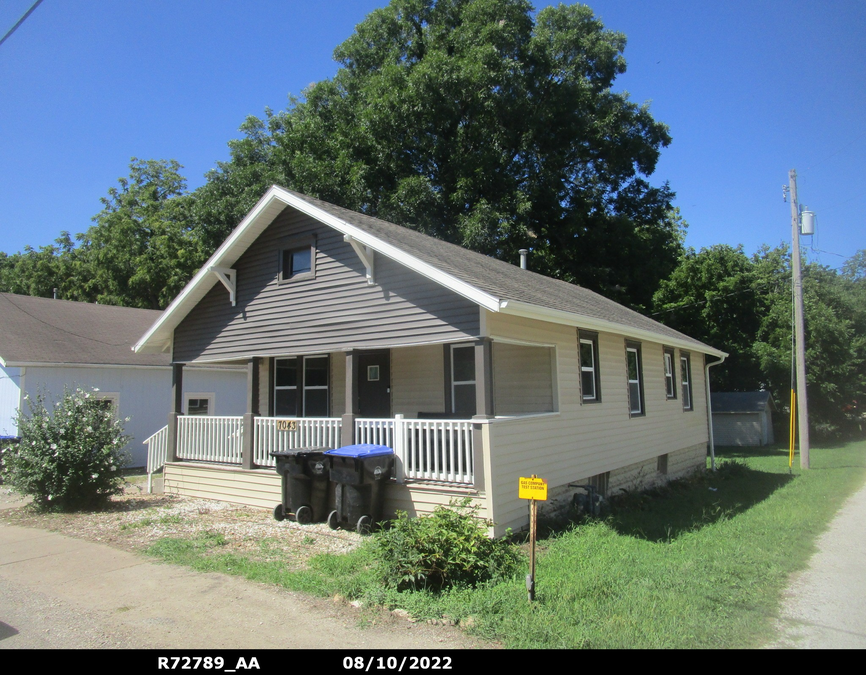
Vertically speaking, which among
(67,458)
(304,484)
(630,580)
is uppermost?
(67,458)

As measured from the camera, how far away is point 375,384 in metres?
13.2

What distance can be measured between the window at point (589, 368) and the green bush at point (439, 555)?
5199 millimetres

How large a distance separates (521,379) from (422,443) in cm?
260

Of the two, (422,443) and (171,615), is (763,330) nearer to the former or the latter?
(422,443)

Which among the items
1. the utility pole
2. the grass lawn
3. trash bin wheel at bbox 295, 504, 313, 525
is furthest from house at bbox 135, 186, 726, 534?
the utility pole

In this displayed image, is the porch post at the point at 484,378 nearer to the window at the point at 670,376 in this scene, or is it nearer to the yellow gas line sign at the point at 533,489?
the yellow gas line sign at the point at 533,489

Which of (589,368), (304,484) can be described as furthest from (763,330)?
(304,484)

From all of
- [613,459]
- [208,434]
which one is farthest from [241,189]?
[613,459]

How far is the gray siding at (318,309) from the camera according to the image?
9.44 metres

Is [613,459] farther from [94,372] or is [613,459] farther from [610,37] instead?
[610,37]

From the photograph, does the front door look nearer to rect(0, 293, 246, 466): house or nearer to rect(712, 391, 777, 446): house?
rect(0, 293, 246, 466): house

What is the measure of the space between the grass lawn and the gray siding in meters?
3.49

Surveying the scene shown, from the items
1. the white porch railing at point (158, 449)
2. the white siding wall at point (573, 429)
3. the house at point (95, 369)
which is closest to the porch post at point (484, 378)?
the white siding wall at point (573, 429)
